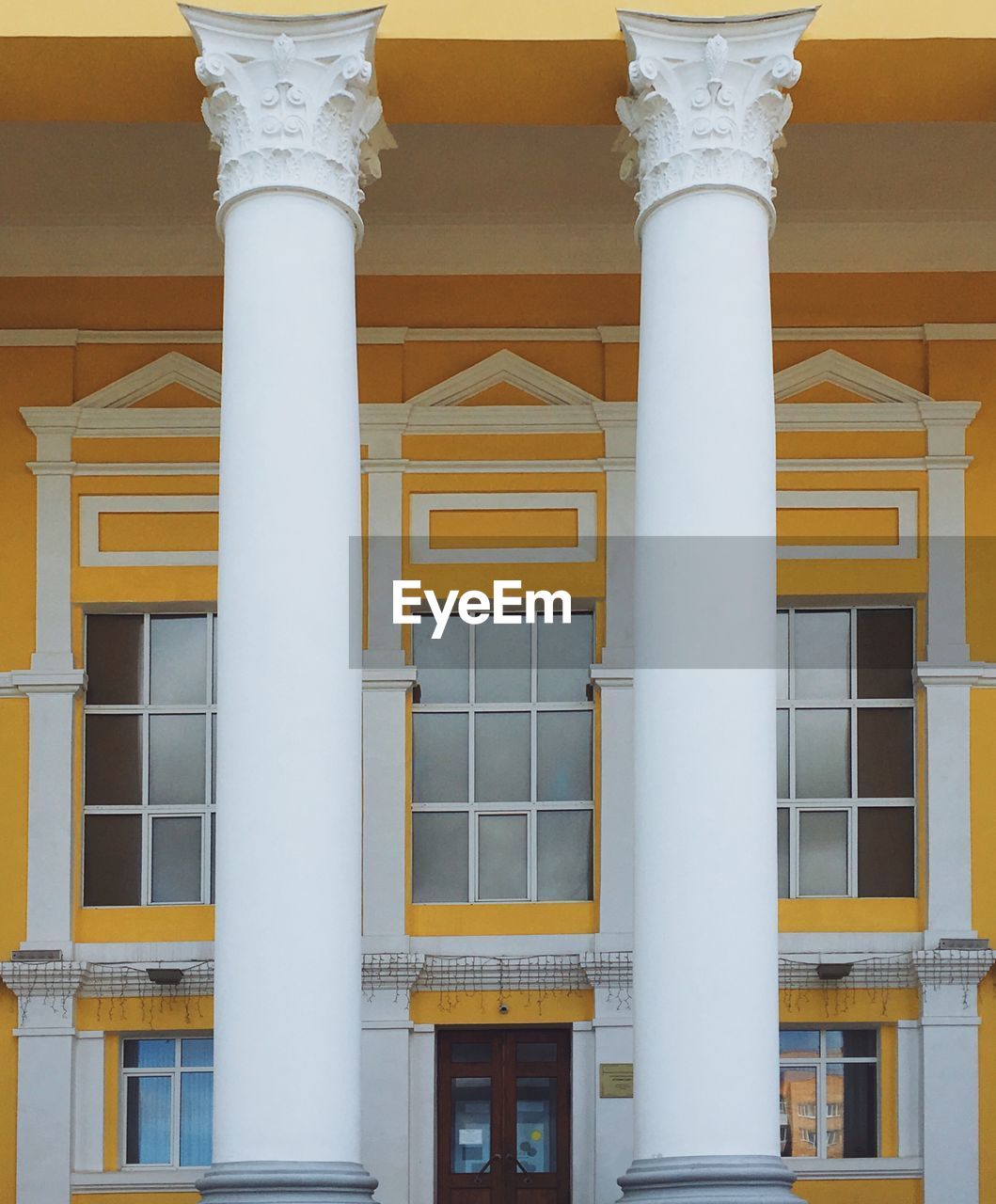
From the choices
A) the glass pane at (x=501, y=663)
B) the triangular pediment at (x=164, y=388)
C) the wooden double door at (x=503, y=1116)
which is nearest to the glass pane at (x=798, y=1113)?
the wooden double door at (x=503, y=1116)

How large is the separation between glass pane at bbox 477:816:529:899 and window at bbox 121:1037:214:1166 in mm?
2069

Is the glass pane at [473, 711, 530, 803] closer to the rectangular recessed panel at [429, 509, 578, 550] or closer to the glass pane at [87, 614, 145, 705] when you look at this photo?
the rectangular recessed panel at [429, 509, 578, 550]

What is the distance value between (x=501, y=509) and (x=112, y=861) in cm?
348

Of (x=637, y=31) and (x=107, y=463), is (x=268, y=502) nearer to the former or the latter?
(x=637, y=31)

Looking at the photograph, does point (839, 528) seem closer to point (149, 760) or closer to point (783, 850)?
point (783, 850)

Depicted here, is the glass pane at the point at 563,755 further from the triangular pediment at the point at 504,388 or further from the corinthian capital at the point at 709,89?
the corinthian capital at the point at 709,89

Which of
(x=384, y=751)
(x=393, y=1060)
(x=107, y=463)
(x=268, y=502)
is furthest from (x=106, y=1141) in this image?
(x=268, y=502)

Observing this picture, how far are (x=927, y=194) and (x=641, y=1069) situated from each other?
283 inches

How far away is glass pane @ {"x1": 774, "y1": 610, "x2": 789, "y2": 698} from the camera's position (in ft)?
50.5

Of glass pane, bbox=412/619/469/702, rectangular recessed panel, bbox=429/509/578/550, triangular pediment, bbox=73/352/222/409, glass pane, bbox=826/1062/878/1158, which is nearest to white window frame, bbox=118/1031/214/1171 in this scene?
glass pane, bbox=412/619/469/702

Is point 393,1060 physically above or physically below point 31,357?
below

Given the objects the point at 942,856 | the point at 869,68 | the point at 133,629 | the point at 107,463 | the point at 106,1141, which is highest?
the point at 869,68

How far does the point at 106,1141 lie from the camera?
47.6 feet

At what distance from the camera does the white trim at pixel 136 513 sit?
15305mm
